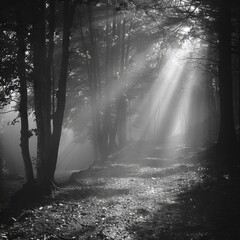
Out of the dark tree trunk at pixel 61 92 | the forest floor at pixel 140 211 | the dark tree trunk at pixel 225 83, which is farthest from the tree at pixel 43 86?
the dark tree trunk at pixel 225 83

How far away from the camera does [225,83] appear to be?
14609mm

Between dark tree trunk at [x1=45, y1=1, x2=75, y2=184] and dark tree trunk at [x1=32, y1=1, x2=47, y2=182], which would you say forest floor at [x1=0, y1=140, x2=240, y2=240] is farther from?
dark tree trunk at [x1=32, y1=1, x2=47, y2=182]

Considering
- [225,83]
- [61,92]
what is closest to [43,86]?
[61,92]

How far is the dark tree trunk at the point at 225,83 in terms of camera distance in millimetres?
14094

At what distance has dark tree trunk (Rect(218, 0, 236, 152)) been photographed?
14.1 meters

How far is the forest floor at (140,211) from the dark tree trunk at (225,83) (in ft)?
6.43

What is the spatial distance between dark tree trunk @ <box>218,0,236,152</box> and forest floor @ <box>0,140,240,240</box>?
196 cm

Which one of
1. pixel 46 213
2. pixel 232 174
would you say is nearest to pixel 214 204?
pixel 232 174

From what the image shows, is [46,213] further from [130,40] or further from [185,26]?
[130,40]

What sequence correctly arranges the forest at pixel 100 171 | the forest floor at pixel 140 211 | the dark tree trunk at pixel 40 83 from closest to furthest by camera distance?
1. the forest floor at pixel 140 211
2. the forest at pixel 100 171
3. the dark tree trunk at pixel 40 83

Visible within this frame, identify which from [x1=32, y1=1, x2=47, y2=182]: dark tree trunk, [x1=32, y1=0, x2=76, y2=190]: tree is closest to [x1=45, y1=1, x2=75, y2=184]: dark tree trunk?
[x1=32, y1=0, x2=76, y2=190]: tree

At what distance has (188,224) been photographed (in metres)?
6.73

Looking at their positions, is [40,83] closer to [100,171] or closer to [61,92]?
[61,92]

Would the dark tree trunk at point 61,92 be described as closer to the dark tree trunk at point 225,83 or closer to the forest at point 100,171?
the forest at point 100,171
